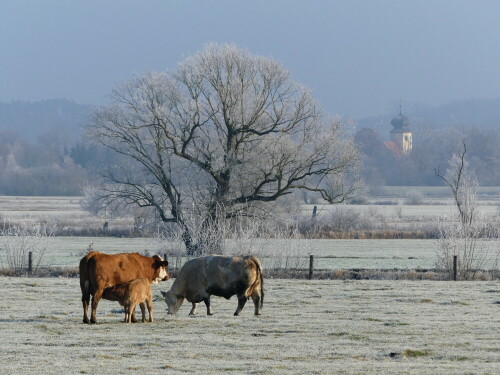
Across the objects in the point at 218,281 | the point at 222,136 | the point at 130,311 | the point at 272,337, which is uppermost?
the point at 222,136

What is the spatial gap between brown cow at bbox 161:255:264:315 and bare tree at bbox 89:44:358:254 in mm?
24853

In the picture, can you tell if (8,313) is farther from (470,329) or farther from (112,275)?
(470,329)

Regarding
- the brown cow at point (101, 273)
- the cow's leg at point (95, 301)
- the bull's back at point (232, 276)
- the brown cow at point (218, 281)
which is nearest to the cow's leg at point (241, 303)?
the brown cow at point (218, 281)

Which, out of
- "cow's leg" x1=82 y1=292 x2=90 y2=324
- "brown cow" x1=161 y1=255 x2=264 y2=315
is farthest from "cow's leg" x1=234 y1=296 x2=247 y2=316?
"cow's leg" x1=82 y1=292 x2=90 y2=324

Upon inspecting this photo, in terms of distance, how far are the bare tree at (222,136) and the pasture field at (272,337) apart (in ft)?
67.0

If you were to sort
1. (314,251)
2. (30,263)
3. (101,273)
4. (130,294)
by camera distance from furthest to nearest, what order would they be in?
(314,251)
(30,263)
(101,273)
(130,294)

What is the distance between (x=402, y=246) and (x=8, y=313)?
35.3m

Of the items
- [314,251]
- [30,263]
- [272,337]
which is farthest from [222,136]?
[272,337]

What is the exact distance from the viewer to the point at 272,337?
19.0 m

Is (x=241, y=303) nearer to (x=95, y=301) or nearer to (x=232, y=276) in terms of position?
(x=232, y=276)

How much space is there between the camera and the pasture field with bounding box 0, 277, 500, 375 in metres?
15.7

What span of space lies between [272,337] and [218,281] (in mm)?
3986

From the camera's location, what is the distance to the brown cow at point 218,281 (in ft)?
74.7

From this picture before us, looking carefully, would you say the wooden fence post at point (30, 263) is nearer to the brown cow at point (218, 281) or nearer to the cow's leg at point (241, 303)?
the brown cow at point (218, 281)
